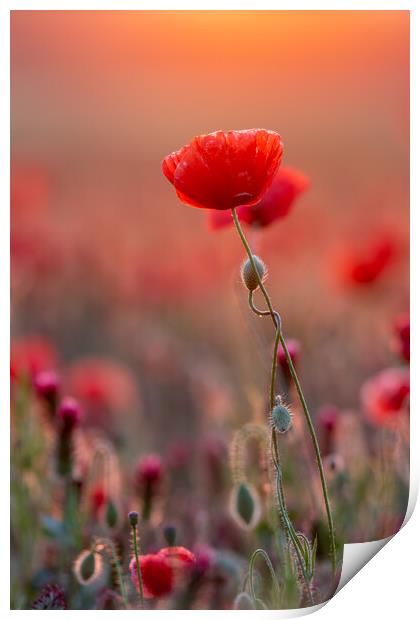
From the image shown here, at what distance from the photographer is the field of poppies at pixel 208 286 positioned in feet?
7.58

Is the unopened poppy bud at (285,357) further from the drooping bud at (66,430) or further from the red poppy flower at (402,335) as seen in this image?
the drooping bud at (66,430)

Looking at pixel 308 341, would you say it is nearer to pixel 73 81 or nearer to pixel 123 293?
pixel 123 293

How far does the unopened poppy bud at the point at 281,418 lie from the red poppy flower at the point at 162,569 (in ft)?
0.80

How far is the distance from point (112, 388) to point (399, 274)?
0.42 m

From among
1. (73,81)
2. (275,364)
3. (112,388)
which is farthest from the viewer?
(112,388)

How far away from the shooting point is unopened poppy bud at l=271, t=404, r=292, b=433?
7.17 feet

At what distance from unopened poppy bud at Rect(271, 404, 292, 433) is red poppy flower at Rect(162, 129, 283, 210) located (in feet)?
0.83

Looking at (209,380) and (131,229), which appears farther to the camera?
(209,380)

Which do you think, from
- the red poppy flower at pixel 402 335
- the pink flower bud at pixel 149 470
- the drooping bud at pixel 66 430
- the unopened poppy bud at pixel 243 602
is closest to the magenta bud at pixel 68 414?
the drooping bud at pixel 66 430

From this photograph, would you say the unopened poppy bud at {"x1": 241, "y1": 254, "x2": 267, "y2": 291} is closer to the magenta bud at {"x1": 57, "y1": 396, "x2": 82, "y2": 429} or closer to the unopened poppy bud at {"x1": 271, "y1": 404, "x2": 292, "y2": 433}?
the unopened poppy bud at {"x1": 271, "y1": 404, "x2": 292, "y2": 433}

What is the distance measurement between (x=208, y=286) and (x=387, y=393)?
0.91ft

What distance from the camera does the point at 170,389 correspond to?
2.55 m

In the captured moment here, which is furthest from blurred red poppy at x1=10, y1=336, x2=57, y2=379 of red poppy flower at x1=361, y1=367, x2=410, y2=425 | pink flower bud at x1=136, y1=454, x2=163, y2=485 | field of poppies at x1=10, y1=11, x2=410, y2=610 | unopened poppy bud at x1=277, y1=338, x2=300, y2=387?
red poppy flower at x1=361, y1=367, x2=410, y2=425

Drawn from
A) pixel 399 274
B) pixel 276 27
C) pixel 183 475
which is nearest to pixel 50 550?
pixel 183 475
